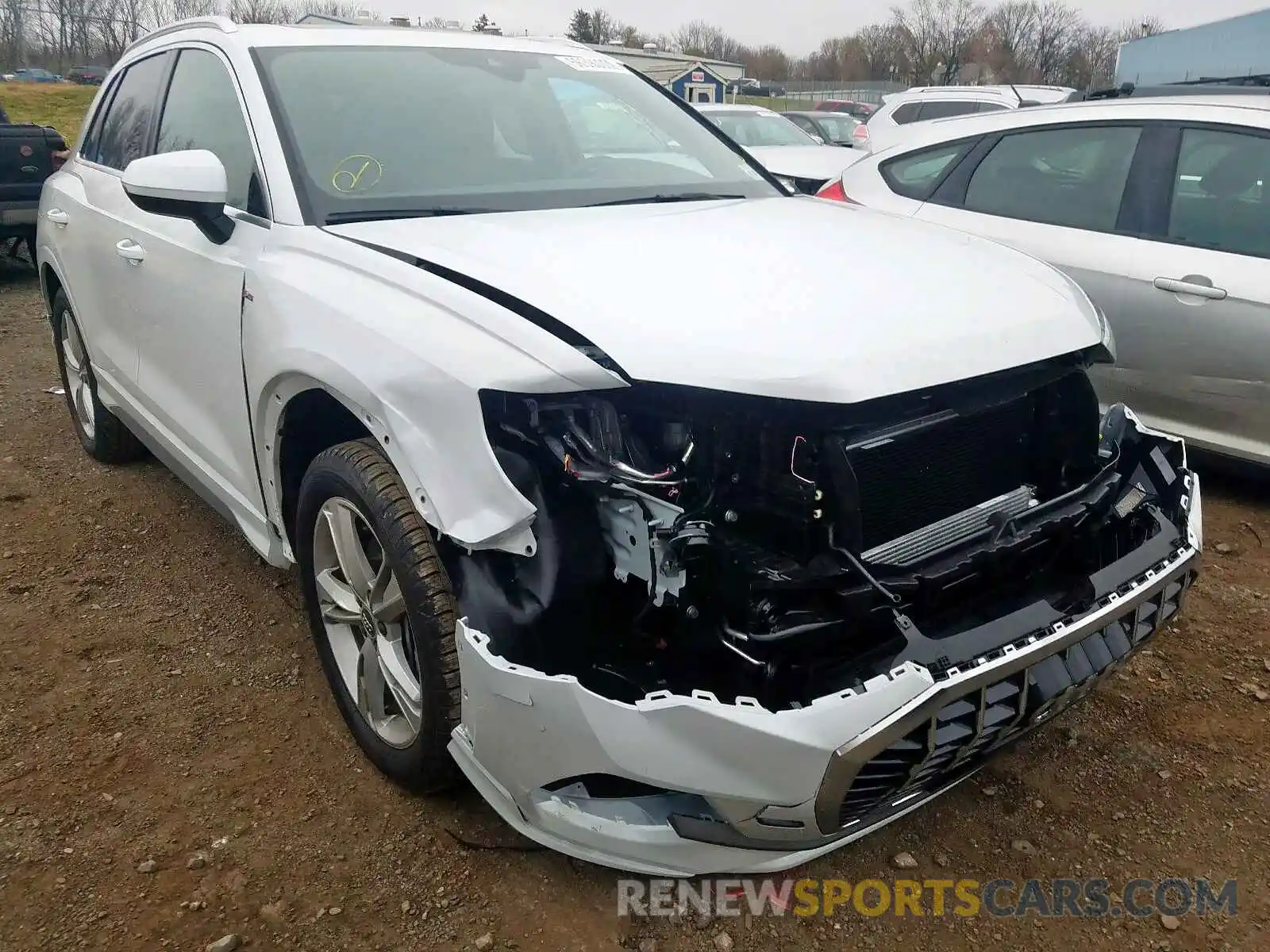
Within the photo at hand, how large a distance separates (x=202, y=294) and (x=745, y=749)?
1.96m

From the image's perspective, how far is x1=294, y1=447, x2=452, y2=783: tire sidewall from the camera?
6.43ft

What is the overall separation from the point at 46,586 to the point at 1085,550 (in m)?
3.31

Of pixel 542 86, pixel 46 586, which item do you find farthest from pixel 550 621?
pixel 46 586

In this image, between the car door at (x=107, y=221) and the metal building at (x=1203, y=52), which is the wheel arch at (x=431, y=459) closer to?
the car door at (x=107, y=221)

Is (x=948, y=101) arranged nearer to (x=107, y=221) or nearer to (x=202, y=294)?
(x=107, y=221)

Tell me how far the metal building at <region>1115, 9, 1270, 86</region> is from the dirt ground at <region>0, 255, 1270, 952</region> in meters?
26.8

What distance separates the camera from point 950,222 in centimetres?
448

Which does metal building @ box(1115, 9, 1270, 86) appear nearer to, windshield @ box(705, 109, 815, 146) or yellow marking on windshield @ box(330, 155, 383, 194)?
windshield @ box(705, 109, 815, 146)

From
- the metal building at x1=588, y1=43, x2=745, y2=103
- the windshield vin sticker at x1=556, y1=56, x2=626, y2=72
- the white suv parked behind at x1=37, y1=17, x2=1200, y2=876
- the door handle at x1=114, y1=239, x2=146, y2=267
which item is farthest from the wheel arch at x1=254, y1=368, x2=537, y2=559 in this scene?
the metal building at x1=588, y1=43, x2=745, y2=103

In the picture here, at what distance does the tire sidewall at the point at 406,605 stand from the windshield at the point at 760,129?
31.8 ft

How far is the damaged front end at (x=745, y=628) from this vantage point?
5.49 ft

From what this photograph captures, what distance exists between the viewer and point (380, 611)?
2203 mm

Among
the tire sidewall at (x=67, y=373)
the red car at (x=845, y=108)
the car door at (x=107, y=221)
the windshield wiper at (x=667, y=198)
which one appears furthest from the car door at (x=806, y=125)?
the windshield wiper at (x=667, y=198)

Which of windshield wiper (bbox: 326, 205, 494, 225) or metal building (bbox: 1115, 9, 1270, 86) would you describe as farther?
metal building (bbox: 1115, 9, 1270, 86)
